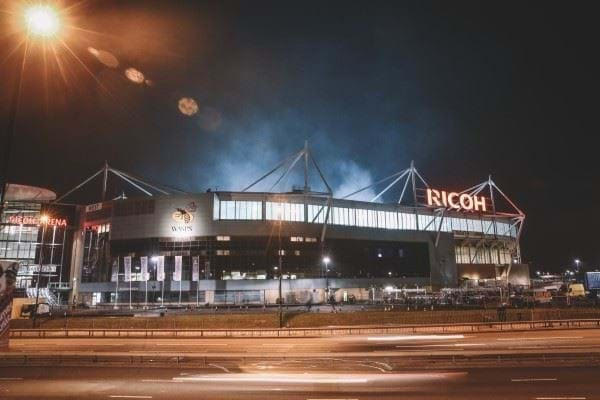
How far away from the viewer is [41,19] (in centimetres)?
1470

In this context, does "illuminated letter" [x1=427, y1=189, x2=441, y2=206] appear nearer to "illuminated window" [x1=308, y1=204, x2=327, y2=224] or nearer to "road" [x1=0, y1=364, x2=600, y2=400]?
"illuminated window" [x1=308, y1=204, x2=327, y2=224]

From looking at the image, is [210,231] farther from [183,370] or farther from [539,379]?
[539,379]

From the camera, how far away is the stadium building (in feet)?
280

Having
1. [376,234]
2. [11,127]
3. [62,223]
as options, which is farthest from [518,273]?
[11,127]

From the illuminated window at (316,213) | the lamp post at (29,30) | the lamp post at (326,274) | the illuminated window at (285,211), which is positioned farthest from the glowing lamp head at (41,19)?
the illuminated window at (316,213)

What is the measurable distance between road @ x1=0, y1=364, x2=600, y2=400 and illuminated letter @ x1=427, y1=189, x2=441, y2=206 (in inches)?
3454

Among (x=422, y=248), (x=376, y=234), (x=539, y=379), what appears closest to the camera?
(x=539, y=379)

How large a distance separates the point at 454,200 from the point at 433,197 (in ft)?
24.4

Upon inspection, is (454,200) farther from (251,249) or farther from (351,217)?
(251,249)

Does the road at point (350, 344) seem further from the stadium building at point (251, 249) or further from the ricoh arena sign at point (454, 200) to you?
the ricoh arena sign at point (454, 200)

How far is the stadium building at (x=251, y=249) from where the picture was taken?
280ft

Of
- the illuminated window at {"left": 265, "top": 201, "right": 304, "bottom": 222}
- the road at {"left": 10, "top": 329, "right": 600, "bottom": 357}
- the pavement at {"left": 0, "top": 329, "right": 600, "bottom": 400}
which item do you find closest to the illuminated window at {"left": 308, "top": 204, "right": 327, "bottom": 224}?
the illuminated window at {"left": 265, "top": 201, "right": 304, "bottom": 222}

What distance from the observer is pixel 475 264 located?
125 m

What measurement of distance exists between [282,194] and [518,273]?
83.5 metres
